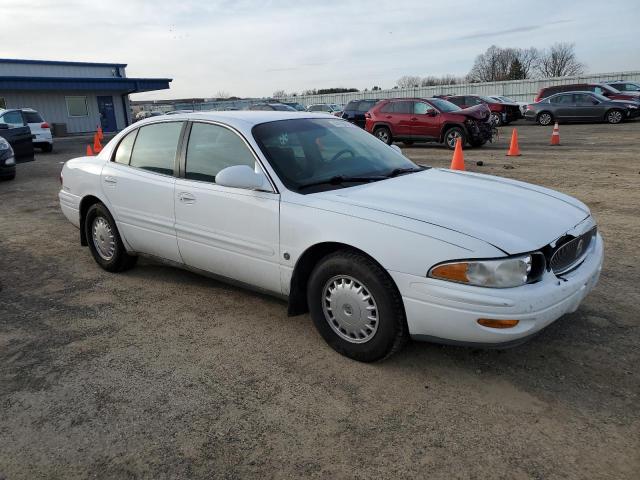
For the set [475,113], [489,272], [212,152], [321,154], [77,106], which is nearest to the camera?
[489,272]

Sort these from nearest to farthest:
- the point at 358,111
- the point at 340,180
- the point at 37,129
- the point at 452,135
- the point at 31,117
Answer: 1. the point at 340,180
2. the point at 452,135
3. the point at 37,129
4. the point at 31,117
5. the point at 358,111

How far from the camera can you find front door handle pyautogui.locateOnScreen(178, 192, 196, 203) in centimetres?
402

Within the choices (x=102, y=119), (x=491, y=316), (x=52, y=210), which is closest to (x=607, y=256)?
(x=491, y=316)

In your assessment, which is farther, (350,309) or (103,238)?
(103,238)

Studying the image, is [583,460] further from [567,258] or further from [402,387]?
[567,258]

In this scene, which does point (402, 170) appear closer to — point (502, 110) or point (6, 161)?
point (6, 161)

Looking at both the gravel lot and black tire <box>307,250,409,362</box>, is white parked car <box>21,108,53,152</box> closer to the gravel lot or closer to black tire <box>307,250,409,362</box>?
the gravel lot

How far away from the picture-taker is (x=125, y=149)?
4.84 metres

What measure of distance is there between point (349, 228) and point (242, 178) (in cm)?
84

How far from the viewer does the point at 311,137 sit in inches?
159

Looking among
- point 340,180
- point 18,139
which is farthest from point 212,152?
point 18,139

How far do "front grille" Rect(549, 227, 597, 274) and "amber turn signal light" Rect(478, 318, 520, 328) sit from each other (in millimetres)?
492

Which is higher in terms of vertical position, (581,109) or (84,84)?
(84,84)

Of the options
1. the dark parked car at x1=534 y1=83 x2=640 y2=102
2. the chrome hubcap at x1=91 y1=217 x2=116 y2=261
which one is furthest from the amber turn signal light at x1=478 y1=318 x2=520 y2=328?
the dark parked car at x1=534 y1=83 x2=640 y2=102
